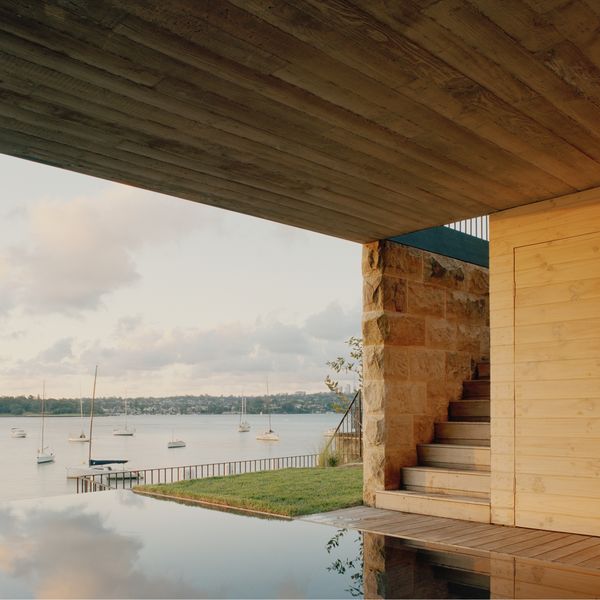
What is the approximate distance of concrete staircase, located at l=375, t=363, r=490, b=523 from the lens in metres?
5.33

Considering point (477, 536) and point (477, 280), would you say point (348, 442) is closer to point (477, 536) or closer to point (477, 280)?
point (477, 280)

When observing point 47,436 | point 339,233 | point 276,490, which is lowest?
point 47,436

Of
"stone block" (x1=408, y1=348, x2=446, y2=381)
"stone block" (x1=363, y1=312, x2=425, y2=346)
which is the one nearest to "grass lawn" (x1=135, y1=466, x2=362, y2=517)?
"stone block" (x1=408, y1=348, x2=446, y2=381)

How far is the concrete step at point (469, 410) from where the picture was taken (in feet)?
20.5

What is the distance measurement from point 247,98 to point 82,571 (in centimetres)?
268

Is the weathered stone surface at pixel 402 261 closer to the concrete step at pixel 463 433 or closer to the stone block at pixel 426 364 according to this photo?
the stone block at pixel 426 364

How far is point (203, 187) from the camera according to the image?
14.6ft

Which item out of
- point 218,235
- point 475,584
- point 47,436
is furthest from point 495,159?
point 47,436

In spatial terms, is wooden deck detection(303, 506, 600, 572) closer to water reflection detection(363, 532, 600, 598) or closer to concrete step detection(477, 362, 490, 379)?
water reflection detection(363, 532, 600, 598)

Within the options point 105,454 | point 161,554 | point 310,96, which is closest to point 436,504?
point 161,554

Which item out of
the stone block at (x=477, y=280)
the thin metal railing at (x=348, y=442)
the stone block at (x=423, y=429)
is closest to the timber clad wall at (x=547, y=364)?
the stone block at (x=423, y=429)

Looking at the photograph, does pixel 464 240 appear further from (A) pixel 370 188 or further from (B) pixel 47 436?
(B) pixel 47 436

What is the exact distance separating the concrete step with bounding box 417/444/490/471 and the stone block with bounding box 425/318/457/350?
99 cm

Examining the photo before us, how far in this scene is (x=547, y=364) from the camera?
15.8 ft
